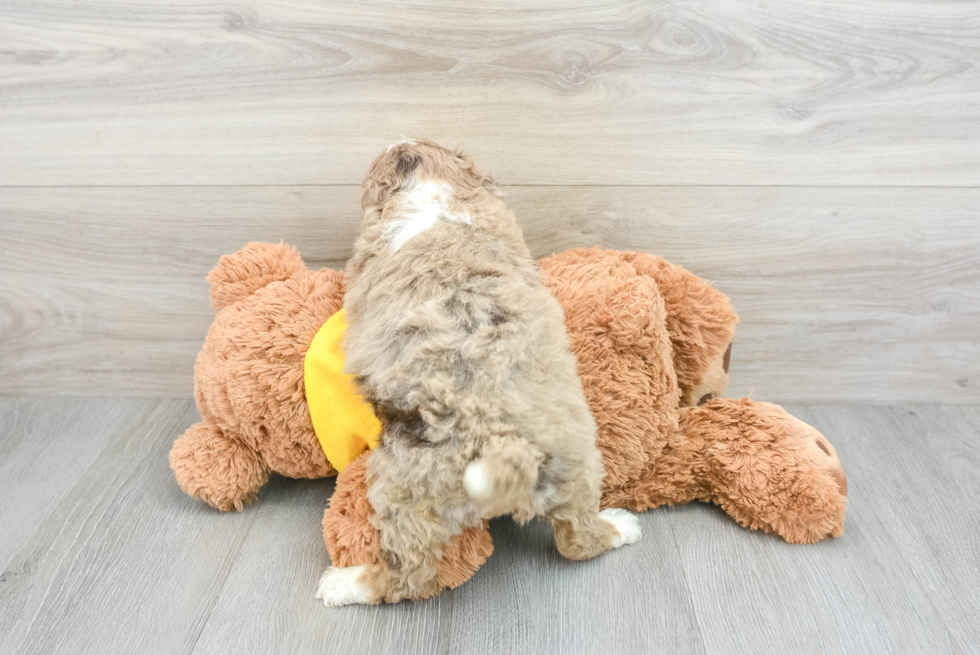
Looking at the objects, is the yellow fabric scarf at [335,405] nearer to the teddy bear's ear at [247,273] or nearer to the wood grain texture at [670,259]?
the teddy bear's ear at [247,273]

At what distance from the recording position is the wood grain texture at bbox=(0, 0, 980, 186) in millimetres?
896

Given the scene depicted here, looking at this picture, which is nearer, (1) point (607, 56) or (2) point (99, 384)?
(1) point (607, 56)

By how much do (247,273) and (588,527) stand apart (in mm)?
565

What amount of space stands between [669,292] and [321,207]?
0.53 m

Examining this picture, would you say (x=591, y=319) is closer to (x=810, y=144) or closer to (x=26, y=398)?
(x=810, y=144)

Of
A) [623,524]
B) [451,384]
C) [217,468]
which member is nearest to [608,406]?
[623,524]

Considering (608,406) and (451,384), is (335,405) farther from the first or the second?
(608,406)

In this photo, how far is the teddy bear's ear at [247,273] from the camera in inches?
35.4

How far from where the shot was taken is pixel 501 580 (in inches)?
30.5

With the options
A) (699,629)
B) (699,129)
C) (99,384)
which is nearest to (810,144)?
(699,129)

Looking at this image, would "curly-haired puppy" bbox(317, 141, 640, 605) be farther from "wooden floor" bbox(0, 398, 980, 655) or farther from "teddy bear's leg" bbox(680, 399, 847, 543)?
"teddy bear's leg" bbox(680, 399, 847, 543)

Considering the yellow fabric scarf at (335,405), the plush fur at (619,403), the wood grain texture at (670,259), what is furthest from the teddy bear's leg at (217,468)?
the wood grain texture at (670,259)

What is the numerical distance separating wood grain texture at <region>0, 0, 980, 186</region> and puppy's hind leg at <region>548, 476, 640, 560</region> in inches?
19.0

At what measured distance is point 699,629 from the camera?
0.72 metres
